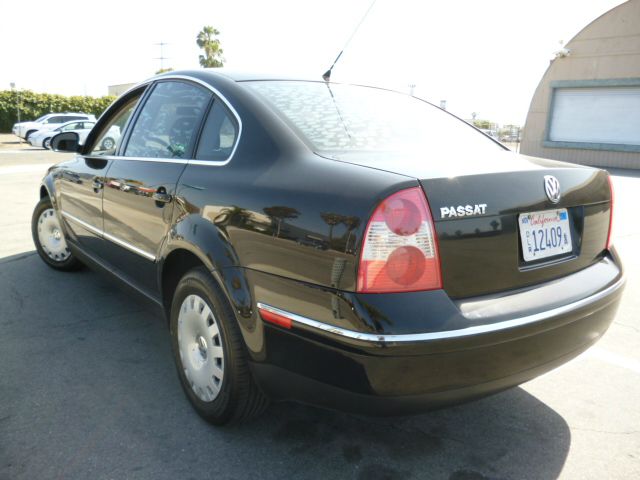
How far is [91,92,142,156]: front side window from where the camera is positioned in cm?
350

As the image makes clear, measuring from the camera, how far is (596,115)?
2067 cm

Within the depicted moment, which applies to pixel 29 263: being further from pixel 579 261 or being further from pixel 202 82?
pixel 579 261

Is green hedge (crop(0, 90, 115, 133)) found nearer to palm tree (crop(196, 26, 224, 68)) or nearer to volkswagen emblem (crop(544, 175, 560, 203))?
palm tree (crop(196, 26, 224, 68))

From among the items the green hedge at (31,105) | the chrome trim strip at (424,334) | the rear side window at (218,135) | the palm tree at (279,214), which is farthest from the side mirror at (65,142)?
the green hedge at (31,105)

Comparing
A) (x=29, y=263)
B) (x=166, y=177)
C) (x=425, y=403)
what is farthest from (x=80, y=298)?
(x=425, y=403)

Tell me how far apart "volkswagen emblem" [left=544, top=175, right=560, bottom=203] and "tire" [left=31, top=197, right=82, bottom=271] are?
154 inches

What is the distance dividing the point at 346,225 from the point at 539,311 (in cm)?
80

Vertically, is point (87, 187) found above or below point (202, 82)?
below

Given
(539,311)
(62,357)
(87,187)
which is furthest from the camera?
(87,187)

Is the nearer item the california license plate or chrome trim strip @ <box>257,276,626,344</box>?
chrome trim strip @ <box>257,276,626,344</box>

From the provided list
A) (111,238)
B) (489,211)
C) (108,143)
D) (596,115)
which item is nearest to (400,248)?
(489,211)

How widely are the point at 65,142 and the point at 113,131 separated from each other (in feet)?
2.66

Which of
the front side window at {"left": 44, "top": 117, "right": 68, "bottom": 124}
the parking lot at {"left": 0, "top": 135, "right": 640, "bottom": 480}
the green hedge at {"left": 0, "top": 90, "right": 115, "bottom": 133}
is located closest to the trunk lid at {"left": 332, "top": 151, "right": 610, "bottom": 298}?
the parking lot at {"left": 0, "top": 135, "right": 640, "bottom": 480}

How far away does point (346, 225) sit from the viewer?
71.2 inches
